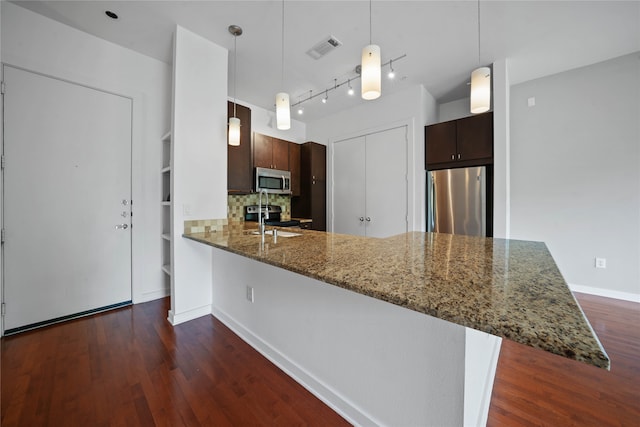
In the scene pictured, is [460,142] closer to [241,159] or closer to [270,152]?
[270,152]

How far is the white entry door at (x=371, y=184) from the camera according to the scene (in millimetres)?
3621

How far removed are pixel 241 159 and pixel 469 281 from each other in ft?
9.57

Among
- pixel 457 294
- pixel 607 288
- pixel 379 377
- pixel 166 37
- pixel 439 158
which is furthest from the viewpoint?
pixel 439 158

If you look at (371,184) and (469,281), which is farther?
(371,184)

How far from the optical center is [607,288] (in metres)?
2.84

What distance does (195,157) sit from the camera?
232 centimetres

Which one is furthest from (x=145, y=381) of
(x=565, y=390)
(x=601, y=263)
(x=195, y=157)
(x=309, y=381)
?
(x=601, y=263)

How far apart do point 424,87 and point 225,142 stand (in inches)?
112

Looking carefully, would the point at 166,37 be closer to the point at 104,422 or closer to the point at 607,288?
the point at 104,422

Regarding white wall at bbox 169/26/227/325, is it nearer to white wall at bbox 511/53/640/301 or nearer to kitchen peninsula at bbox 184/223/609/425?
kitchen peninsula at bbox 184/223/609/425

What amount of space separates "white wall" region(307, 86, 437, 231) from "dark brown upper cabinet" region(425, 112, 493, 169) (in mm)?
145

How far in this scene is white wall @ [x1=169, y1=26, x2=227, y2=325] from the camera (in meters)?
2.22

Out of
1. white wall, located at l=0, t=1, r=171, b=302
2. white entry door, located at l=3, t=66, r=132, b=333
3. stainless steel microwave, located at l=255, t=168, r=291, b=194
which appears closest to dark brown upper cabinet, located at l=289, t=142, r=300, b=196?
stainless steel microwave, located at l=255, t=168, r=291, b=194

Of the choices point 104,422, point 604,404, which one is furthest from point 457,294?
point 104,422
